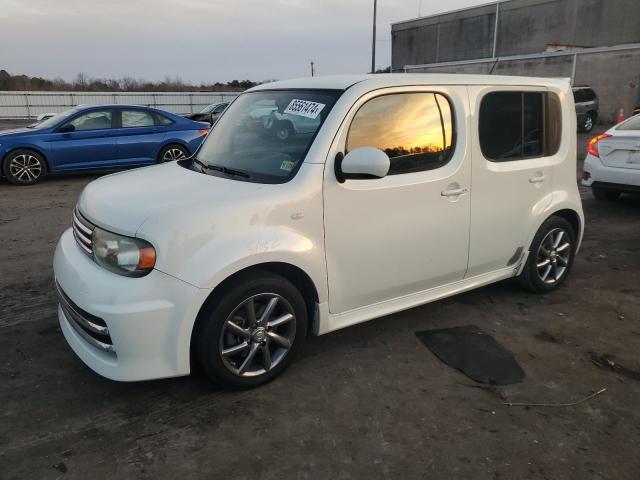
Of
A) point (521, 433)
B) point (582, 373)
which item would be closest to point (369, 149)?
point (521, 433)

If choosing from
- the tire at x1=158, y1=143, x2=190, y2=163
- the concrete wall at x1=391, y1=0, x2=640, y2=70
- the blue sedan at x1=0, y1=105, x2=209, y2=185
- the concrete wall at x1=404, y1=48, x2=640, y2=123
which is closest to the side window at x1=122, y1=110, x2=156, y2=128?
the blue sedan at x1=0, y1=105, x2=209, y2=185

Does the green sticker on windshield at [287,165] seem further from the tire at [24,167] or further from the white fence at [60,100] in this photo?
the white fence at [60,100]

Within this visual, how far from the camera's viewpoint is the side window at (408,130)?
331 cm

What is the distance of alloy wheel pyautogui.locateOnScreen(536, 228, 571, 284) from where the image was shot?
4.52m

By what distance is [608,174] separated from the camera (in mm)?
7523

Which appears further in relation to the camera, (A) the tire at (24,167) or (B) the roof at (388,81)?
(A) the tire at (24,167)

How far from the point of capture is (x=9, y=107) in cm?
3112

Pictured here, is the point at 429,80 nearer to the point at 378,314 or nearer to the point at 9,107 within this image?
the point at 378,314

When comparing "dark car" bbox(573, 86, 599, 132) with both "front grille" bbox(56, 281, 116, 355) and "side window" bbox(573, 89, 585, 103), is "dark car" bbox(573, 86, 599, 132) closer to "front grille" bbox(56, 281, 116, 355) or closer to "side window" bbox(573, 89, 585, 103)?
"side window" bbox(573, 89, 585, 103)

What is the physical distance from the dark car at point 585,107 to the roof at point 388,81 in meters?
19.6

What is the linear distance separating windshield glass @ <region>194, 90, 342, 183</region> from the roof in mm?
83

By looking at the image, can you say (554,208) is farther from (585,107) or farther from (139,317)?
(585,107)

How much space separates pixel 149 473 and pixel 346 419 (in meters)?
1.04

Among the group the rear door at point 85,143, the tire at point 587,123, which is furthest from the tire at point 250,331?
the tire at point 587,123
